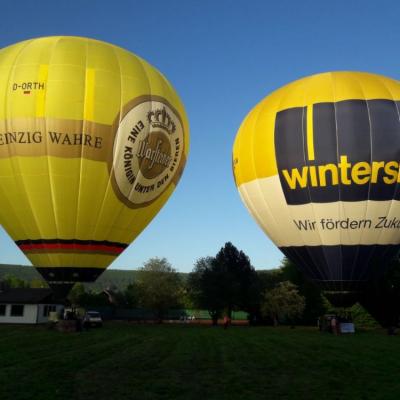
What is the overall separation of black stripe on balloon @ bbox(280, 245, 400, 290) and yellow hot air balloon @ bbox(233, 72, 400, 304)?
5cm

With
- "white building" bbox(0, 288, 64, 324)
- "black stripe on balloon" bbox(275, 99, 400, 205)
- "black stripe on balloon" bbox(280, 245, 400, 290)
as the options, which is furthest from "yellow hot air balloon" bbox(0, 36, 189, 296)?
"white building" bbox(0, 288, 64, 324)

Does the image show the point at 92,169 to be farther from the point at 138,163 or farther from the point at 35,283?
the point at 35,283

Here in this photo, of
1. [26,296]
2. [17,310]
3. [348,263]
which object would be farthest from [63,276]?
[26,296]

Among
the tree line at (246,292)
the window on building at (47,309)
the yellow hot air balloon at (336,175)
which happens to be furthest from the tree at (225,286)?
the yellow hot air balloon at (336,175)

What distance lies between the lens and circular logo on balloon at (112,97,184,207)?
20750 mm

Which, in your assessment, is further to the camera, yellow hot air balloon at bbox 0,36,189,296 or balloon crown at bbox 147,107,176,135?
balloon crown at bbox 147,107,176,135

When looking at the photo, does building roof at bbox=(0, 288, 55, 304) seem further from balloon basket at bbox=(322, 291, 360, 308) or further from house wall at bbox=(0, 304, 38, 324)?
balloon basket at bbox=(322, 291, 360, 308)

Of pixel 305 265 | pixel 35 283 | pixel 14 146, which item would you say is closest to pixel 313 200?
pixel 305 265

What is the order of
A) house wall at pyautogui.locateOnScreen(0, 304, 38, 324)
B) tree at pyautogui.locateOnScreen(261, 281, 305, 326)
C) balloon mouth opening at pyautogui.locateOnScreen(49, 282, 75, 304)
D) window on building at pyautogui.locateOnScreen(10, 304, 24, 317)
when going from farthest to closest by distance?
tree at pyautogui.locateOnScreen(261, 281, 305, 326) < window on building at pyautogui.locateOnScreen(10, 304, 24, 317) < house wall at pyautogui.locateOnScreen(0, 304, 38, 324) < balloon mouth opening at pyautogui.locateOnScreen(49, 282, 75, 304)

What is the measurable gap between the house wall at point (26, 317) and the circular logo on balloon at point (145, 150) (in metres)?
27.0

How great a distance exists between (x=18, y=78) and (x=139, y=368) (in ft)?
42.8

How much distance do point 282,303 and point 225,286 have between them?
6.10 metres

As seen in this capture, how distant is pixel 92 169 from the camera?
20219 millimetres

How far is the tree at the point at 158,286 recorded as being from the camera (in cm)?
5647
